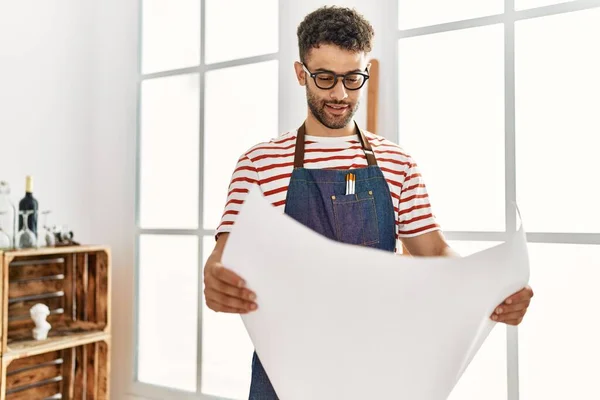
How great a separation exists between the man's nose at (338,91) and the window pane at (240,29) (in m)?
1.00

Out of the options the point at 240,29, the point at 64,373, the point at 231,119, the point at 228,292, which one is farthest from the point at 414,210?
the point at 64,373

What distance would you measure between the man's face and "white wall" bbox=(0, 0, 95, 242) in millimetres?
1539

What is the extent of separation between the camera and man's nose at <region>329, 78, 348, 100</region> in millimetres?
1095

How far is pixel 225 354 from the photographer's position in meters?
2.12

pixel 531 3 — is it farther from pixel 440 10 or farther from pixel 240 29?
pixel 240 29

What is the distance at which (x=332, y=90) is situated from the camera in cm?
110

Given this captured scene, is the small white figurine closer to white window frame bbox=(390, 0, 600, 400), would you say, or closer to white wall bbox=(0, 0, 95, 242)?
white wall bbox=(0, 0, 95, 242)

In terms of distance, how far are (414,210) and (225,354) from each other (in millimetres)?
1209

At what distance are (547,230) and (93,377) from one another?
67.9 inches

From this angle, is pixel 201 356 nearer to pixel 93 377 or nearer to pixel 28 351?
pixel 93 377

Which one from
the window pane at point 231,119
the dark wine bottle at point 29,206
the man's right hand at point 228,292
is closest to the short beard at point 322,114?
the man's right hand at point 228,292

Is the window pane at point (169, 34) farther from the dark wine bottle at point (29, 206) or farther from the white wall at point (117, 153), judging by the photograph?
the dark wine bottle at point (29, 206)

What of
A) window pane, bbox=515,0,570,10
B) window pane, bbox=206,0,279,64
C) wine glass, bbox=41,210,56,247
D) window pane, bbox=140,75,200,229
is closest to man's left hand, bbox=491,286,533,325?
window pane, bbox=515,0,570,10

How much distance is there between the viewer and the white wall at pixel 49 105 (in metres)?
2.19
